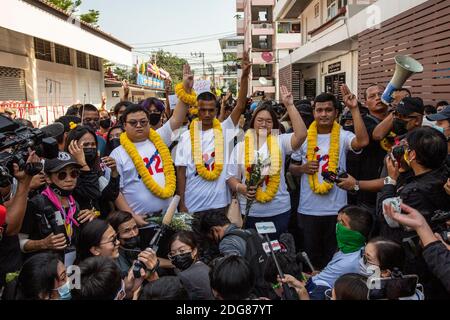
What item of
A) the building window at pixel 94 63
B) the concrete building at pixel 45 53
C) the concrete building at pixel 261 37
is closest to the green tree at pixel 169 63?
the concrete building at pixel 261 37

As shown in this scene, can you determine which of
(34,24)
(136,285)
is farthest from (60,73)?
(136,285)

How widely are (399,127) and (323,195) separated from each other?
2.95ft

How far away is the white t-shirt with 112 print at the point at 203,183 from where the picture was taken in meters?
3.70

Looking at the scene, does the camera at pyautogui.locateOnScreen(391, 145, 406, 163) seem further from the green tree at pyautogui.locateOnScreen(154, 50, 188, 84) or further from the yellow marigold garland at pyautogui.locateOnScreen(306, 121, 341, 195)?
the green tree at pyautogui.locateOnScreen(154, 50, 188, 84)

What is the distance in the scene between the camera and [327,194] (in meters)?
3.56

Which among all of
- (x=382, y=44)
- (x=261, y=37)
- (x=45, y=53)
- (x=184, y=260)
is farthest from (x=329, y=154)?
(x=261, y=37)

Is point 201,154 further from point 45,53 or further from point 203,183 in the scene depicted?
point 45,53

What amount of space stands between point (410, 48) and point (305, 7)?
14906 mm

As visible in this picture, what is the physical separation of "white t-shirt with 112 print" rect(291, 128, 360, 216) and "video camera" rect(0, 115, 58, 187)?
7.25 ft

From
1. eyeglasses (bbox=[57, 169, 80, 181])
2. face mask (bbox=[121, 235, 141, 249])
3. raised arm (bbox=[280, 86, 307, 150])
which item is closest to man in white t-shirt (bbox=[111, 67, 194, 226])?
face mask (bbox=[121, 235, 141, 249])

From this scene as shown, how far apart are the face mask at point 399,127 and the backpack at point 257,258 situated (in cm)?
176

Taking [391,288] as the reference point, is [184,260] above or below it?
below

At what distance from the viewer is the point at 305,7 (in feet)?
69.4

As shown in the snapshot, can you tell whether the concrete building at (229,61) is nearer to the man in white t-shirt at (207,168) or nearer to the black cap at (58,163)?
the man in white t-shirt at (207,168)
